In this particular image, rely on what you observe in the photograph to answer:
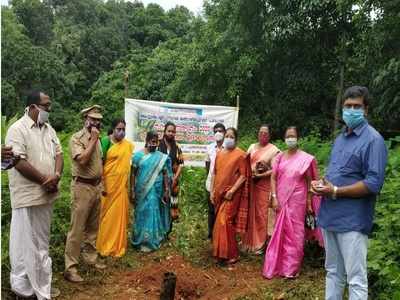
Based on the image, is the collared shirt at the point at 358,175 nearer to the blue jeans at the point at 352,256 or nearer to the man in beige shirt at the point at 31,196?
the blue jeans at the point at 352,256

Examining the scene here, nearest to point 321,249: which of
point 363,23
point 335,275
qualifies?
point 335,275

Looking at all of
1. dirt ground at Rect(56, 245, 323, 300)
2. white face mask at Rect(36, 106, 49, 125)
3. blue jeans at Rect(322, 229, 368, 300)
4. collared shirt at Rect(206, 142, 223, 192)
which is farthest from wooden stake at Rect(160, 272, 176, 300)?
collared shirt at Rect(206, 142, 223, 192)

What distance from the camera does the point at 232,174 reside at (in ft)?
18.1

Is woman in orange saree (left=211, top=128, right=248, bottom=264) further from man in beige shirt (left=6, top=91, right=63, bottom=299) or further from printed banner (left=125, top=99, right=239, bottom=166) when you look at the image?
printed banner (left=125, top=99, right=239, bottom=166)

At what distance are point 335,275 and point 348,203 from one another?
627 mm

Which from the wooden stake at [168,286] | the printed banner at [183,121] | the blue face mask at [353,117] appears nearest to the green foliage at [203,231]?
the printed banner at [183,121]

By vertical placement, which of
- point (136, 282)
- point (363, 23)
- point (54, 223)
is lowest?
point (136, 282)

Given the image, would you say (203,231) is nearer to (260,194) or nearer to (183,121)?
(260,194)

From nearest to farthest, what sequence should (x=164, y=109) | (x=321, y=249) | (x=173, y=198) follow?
(x=321, y=249), (x=173, y=198), (x=164, y=109)

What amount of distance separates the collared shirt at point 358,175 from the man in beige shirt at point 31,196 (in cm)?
239

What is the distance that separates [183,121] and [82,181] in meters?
3.88

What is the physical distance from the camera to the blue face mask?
330 cm

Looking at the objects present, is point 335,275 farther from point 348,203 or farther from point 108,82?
point 108,82

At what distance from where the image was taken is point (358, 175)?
3.27 m
